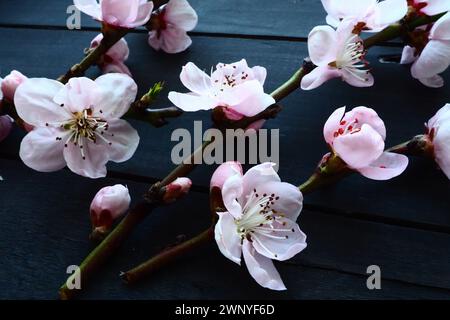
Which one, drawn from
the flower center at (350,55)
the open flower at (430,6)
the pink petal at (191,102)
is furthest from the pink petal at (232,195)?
the open flower at (430,6)

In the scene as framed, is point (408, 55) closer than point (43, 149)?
No

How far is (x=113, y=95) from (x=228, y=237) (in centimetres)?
20

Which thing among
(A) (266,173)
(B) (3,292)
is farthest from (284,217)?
(B) (3,292)

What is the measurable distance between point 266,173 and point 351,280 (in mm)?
137

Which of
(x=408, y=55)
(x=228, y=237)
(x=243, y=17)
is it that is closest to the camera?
(x=228, y=237)

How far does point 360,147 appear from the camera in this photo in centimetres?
54

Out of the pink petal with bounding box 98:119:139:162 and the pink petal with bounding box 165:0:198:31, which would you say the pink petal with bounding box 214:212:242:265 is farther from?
the pink petal with bounding box 165:0:198:31

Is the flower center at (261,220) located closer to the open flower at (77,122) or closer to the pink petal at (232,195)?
the pink petal at (232,195)

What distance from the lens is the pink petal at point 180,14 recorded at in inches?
30.0

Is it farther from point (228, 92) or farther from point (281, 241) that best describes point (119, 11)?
point (281, 241)

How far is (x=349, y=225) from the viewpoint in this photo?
1.95ft

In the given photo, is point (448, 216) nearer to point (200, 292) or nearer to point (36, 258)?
point (200, 292)

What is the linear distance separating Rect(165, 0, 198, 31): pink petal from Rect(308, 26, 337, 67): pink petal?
8.4 inches

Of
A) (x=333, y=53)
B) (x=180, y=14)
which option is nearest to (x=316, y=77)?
(x=333, y=53)
